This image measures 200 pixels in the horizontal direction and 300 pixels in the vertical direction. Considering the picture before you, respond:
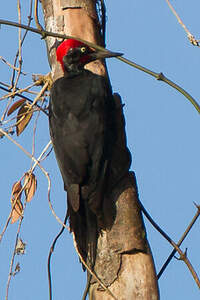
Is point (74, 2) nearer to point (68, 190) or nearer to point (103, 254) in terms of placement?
point (68, 190)

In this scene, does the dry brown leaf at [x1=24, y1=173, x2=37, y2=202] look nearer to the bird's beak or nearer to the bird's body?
the bird's body

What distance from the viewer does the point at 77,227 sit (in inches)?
159

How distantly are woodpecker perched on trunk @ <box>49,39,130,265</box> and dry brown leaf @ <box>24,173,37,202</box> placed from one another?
33cm

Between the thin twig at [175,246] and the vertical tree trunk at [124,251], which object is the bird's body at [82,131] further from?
the thin twig at [175,246]

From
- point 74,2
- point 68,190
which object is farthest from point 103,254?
point 74,2

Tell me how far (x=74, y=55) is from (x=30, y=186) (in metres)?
0.94

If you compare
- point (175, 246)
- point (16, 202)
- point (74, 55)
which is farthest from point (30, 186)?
point (175, 246)

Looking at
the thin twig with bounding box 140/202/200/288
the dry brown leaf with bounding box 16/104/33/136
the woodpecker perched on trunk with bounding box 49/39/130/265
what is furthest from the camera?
the dry brown leaf with bounding box 16/104/33/136

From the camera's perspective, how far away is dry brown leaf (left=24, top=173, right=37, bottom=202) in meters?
4.34

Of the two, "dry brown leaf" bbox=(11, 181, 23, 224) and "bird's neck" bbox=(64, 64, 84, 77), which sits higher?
"bird's neck" bbox=(64, 64, 84, 77)

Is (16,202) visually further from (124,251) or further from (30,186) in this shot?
(124,251)

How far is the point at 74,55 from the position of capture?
4.58m

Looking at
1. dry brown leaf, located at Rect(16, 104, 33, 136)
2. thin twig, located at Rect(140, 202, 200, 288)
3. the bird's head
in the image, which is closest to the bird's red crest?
the bird's head

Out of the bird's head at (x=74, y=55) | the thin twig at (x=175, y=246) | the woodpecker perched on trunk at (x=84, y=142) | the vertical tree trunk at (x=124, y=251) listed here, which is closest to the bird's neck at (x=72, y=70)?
the bird's head at (x=74, y=55)
